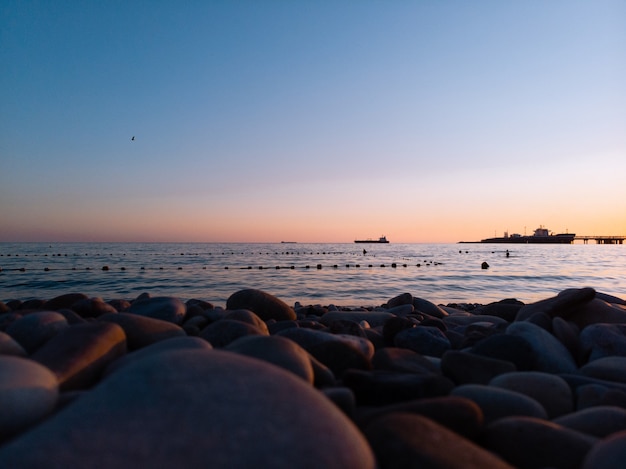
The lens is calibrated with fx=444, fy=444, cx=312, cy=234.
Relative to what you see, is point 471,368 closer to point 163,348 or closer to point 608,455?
point 608,455

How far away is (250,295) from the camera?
561cm

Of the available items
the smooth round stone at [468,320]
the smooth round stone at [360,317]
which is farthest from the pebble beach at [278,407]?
the smooth round stone at [360,317]

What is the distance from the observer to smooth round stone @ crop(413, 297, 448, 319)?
7457 mm

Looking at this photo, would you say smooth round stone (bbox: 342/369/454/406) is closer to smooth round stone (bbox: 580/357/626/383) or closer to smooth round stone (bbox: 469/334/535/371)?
smooth round stone (bbox: 469/334/535/371)

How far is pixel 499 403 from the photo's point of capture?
215cm

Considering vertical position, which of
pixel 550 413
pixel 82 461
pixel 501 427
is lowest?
pixel 550 413

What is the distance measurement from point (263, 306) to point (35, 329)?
2.69m

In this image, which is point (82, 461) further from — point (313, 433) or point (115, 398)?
point (313, 433)

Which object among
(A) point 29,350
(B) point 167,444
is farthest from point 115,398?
(A) point 29,350

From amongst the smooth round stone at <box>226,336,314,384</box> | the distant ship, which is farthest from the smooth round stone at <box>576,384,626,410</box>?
the distant ship

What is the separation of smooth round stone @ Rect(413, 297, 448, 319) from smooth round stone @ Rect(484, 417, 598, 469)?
5608 mm

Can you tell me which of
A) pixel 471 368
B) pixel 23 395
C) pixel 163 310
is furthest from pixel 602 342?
pixel 23 395

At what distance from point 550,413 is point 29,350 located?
10.9 ft

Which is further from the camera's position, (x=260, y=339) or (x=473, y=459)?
(x=260, y=339)
